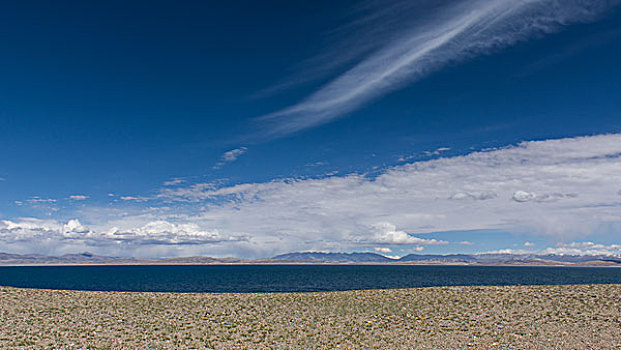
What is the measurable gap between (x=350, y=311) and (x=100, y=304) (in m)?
28.4

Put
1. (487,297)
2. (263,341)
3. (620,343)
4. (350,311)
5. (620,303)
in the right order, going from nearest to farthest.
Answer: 1. (620,343)
2. (263,341)
3. (620,303)
4. (350,311)
5. (487,297)

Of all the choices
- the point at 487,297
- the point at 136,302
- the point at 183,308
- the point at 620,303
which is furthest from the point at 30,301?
the point at 620,303

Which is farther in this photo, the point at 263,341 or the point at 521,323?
the point at 521,323

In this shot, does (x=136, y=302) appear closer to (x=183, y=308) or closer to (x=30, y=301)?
(x=183, y=308)

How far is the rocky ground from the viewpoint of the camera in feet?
108

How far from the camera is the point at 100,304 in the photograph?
4744 cm

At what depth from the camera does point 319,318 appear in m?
41.1

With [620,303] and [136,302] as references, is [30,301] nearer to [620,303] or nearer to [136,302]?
[136,302]

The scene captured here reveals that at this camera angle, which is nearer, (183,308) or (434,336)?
(434,336)

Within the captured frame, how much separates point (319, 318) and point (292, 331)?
5.04m

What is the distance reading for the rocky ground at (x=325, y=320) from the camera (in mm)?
32781

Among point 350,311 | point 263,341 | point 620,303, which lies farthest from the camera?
point 350,311

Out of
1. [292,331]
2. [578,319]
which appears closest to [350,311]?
[292,331]

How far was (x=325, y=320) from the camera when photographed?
4025 cm
